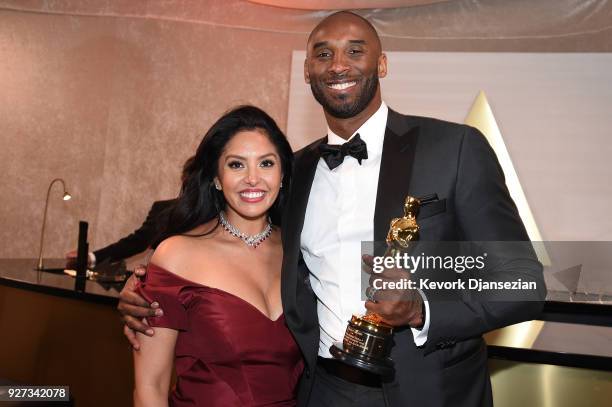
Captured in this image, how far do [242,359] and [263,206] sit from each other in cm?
65

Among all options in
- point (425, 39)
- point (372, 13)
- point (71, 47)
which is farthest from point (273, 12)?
point (71, 47)

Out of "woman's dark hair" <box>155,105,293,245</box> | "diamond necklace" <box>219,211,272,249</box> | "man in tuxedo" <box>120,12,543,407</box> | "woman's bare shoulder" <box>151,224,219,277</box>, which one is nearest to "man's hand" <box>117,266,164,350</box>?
"man in tuxedo" <box>120,12,543,407</box>

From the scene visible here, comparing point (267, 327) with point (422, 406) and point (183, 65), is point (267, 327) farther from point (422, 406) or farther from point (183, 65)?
point (183, 65)

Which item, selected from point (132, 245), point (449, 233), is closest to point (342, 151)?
point (449, 233)

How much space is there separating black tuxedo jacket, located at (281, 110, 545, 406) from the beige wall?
19.0 feet

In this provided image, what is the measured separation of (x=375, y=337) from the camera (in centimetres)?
209

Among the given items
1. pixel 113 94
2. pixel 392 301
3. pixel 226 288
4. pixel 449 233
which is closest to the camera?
pixel 392 301

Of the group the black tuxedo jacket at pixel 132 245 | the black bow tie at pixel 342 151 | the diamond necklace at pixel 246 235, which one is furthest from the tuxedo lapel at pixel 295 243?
the black tuxedo jacket at pixel 132 245

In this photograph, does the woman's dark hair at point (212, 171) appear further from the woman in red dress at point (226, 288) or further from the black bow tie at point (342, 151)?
the black bow tie at point (342, 151)

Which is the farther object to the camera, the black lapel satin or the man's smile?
the man's smile

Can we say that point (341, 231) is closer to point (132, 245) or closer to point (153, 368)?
point (153, 368)

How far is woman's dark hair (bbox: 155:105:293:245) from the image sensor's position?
9.73ft

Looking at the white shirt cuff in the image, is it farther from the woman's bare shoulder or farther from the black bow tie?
the woman's bare shoulder

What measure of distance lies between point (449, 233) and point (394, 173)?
0.31 metres
